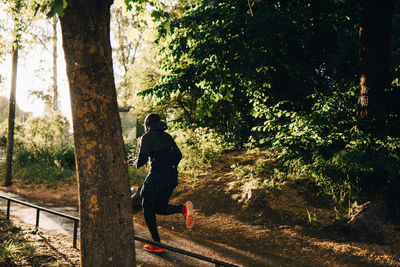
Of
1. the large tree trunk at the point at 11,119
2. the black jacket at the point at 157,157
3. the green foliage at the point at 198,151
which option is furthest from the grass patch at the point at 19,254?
the large tree trunk at the point at 11,119

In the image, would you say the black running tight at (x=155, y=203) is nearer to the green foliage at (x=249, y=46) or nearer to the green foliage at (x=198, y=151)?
the green foliage at (x=249, y=46)

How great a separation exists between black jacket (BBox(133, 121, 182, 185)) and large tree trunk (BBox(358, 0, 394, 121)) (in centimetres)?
451

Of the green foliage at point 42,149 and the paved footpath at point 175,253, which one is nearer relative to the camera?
the paved footpath at point 175,253

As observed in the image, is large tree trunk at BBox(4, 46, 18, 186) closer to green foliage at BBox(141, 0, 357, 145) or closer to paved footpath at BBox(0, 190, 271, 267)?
paved footpath at BBox(0, 190, 271, 267)

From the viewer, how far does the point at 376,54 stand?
6.13m

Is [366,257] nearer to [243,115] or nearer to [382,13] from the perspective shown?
[382,13]

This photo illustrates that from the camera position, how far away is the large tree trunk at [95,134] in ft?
8.21

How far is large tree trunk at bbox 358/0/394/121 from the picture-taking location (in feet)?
20.0

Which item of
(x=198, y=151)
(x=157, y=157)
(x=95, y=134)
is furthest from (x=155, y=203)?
(x=198, y=151)

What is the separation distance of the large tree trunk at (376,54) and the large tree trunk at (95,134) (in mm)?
5708

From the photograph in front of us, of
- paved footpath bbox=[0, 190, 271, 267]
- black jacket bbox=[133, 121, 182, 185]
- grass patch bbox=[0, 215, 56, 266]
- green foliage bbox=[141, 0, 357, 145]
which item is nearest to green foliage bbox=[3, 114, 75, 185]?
paved footpath bbox=[0, 190, 271, 267]

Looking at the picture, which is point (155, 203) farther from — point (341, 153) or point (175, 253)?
point (341, 153)

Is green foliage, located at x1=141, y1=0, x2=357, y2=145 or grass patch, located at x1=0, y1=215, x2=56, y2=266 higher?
green foliage, located at x1=141, y1=0, x2=357, y2=145

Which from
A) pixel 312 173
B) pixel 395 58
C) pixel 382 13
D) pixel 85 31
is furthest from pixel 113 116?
pixel 395 58
